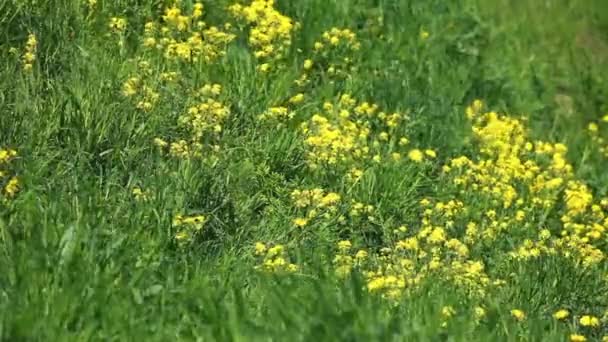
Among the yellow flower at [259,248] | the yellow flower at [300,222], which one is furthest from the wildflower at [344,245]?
the yellow flower at [259,248]

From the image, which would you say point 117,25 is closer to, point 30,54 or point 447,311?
point 30,54

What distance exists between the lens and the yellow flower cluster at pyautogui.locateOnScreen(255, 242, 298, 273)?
4164 millimetres

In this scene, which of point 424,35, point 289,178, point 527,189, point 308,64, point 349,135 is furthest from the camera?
point 424,35

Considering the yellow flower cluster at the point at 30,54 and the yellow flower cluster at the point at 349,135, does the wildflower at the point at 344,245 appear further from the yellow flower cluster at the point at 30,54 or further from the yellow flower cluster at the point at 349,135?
the yellow flower cluster at the point at 30,54

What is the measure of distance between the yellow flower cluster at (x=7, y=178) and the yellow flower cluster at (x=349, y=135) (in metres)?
1.45

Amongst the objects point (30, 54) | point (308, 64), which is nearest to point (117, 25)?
point (30, 54)

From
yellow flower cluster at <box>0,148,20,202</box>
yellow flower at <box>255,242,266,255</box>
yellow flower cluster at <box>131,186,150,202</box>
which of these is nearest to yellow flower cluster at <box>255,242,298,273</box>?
yellow flower at <box>255,242,266,255</box>

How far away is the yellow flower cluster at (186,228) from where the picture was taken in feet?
14.0

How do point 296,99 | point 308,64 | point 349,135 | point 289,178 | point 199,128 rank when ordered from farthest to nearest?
1. point 308,64
2. point 296,99
3. point 349,135
4. point 289,178
5. point 199,128

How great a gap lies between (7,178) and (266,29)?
2361 mm

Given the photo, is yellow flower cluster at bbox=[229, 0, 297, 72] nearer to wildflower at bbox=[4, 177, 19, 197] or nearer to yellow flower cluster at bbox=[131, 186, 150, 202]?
yellow flower cluster at bbox=[131, 186, 150, 202]

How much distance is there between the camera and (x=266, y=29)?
20.6 feet

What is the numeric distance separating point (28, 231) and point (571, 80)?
16.2 feet

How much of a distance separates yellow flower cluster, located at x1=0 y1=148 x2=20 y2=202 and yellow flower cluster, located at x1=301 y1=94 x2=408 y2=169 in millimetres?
1455
